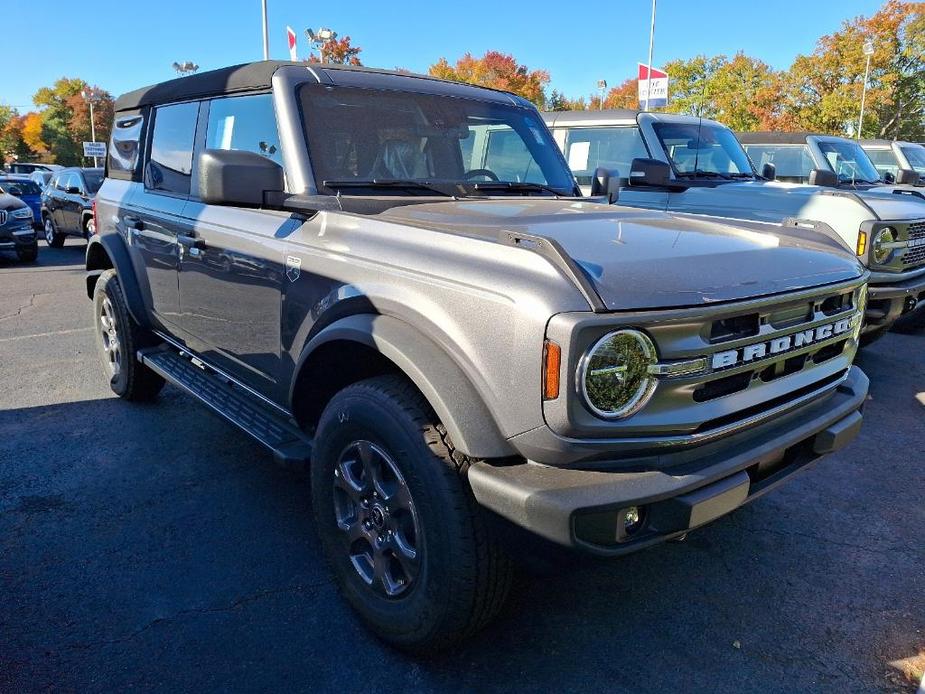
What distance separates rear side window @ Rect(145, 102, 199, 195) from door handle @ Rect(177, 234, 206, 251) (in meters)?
0.32

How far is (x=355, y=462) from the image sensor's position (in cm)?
252

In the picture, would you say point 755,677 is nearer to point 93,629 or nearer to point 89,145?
point 93,629

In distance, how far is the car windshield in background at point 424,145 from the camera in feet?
10.1

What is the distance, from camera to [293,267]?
2.81m

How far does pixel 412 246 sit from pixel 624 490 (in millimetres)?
1078

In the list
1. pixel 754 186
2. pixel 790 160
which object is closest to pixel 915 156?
pixel 790 160

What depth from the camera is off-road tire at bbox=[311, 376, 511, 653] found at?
2.07 m

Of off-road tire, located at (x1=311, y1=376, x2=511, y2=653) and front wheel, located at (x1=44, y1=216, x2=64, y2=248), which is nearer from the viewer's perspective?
off-road tire, located at (x1=311, y1=376, x2=511, y2=653)

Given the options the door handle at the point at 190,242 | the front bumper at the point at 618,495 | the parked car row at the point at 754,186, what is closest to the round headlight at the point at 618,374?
the front bumper at the point at 618,495

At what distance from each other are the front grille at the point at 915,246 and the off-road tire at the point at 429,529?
5.36m

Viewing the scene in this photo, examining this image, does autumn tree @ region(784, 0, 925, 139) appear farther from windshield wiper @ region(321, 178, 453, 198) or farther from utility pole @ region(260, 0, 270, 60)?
windshield wiper @ region(321, 178, 453, 198)

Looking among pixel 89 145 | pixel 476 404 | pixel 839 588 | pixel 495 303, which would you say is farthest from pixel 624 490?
pixel 89 145

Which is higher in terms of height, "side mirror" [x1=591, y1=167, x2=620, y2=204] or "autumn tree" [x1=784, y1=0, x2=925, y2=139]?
"autumn tree" [x1=784, y1=0, x2=925, y2=139]

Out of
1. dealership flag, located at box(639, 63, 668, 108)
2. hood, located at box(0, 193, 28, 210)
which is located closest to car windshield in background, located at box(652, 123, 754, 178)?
dealership flag, located at box(639, 63, 668, 108)
